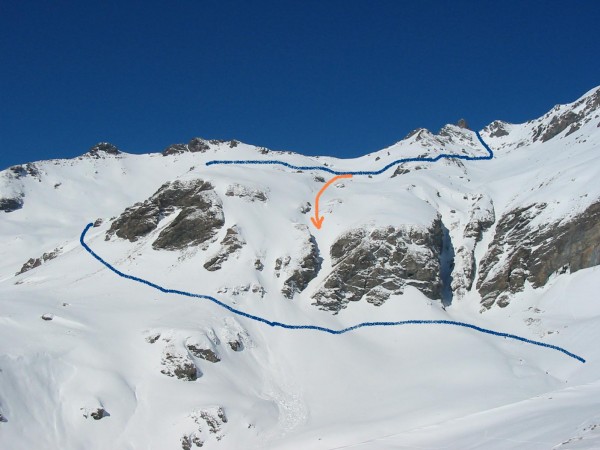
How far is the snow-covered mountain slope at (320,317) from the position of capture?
1248 inches

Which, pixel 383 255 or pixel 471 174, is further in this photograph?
pixel 471 174

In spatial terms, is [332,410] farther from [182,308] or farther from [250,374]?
[182,308]

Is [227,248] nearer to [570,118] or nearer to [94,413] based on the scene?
[94,413]

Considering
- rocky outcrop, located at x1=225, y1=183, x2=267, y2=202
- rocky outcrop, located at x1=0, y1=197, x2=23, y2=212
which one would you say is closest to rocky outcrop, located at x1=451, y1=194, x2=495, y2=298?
rocky outcrop, located at x1=225, y1=183, x2=267, y2=202

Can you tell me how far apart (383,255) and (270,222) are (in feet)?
41.5

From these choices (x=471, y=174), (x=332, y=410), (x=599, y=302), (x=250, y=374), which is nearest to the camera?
(x=332, y=410)

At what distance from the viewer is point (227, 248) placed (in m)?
53.9

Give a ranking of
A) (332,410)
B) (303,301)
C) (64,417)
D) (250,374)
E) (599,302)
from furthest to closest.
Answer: (303,301)
(599,302)
(250,374)
(332,410)
(64,417)

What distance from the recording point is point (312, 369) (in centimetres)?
4081

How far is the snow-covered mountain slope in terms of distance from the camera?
31.7 meters

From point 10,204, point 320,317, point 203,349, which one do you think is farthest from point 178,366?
point 10,204

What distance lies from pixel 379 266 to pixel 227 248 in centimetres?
1433

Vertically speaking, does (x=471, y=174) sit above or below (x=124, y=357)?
above

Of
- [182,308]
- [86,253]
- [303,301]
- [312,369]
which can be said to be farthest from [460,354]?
[86,253]
